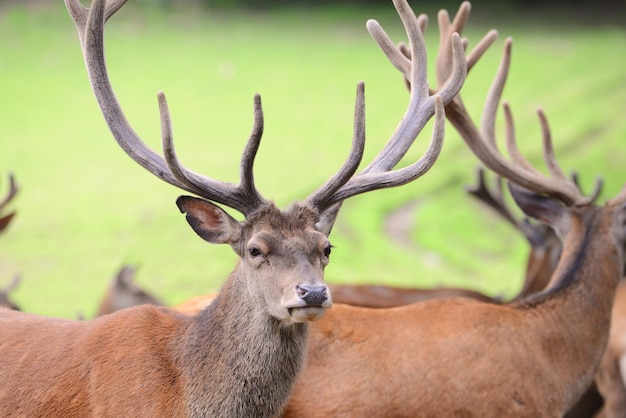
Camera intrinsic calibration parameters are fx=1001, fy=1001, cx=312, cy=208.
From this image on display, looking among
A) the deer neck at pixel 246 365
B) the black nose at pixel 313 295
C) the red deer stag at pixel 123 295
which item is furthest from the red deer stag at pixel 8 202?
the black nose at pixel 313 295

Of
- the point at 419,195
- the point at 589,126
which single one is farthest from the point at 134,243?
the point at 589,126

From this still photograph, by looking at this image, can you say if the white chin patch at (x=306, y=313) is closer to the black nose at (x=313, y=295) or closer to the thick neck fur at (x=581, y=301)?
the black nose at (x=313, y=295)

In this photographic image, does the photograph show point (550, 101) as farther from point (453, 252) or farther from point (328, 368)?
point (328, 368)

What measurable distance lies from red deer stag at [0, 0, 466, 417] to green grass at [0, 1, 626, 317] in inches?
140

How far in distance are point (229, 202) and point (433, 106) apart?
1.09 m

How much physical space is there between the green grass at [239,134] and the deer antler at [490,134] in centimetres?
222

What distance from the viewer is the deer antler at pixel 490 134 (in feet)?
16.8

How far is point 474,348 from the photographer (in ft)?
14.5

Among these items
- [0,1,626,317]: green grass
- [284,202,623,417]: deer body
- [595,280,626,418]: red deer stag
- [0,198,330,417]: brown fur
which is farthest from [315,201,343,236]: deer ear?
[0,1,626,317]: green grass

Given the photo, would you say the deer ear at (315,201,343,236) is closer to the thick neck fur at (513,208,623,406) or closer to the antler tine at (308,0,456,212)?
the antler tine at (308,0,456,212)

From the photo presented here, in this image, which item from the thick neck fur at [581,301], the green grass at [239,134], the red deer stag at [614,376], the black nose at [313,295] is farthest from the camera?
the green grass at [239,134]

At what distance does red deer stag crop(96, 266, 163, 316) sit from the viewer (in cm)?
693

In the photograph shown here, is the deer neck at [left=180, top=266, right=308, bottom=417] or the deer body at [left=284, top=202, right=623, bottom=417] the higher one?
the deer neck at [left=180, top=266, right=308, bottom=417]

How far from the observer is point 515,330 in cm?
455
